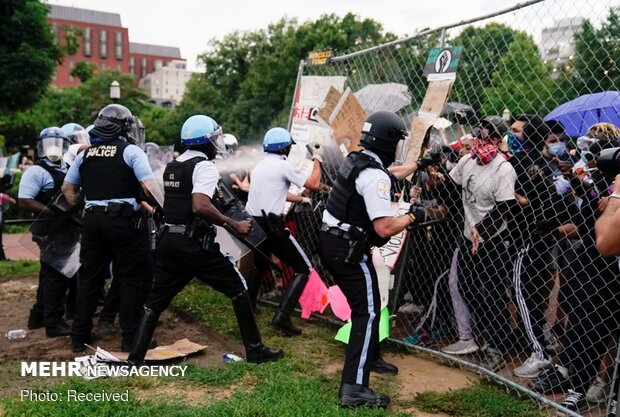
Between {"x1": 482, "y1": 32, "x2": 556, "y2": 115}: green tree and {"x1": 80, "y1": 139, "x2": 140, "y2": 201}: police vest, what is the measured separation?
10.2ft

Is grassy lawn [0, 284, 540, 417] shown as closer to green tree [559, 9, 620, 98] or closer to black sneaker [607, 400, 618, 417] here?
black sneaker [607, 400, 618, 417]

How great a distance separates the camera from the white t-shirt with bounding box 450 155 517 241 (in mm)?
4742

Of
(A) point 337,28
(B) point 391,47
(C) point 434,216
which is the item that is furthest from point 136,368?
(A) point 337,28

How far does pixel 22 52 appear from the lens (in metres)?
16.6

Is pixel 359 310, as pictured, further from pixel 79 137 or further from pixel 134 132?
pixel 79 137

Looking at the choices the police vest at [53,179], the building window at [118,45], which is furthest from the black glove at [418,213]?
the building window at [118,45]

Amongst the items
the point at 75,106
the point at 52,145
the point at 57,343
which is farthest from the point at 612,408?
the point at 75,106

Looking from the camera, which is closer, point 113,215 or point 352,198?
point 352,198

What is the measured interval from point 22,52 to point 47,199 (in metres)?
12.5

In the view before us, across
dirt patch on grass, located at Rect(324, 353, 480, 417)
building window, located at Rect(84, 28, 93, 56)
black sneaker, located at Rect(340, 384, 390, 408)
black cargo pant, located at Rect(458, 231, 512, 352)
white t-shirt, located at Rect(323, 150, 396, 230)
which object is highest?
building window, located at Rect(84, 28, 93, 56)

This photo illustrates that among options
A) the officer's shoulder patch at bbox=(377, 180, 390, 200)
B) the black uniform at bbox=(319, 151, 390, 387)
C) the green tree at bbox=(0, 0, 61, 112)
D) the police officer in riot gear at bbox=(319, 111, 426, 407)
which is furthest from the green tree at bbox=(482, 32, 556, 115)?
the green tree at bbox=(0, 0, 61, 112)

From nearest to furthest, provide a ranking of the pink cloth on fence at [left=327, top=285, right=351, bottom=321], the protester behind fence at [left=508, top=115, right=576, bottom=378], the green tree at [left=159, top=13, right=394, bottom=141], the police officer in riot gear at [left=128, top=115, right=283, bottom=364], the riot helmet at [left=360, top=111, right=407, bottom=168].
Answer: the riot helmet at [left=360, top=111, right=407, bottom=168]
the protester behind fence at [left=508, top=115, right=576, bottom=378]
the police officer in riot gear at [left=128, top=115, right=283, bottom=364]
the pink cloth on fence at [left=327, top=285, right=351, bottom=321]
the green tree at [left=159, top=13, right=394, bottom=141]

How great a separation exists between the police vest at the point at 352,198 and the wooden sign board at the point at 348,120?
5.24 ft

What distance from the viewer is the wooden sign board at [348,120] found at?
230 inches
